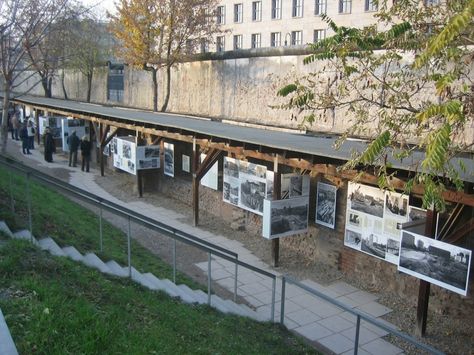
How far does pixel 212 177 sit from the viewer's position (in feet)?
47.7

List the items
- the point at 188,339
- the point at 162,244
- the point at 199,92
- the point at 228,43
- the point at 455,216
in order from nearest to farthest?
1. the point at 188,339
2. the point at 455,216
3. the point at 162,244
4. the point at 199,92
5. the point at 228,43

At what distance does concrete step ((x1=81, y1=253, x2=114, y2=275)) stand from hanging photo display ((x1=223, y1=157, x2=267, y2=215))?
5.21 m

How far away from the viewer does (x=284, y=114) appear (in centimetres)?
1521

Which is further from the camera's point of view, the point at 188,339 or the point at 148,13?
the point at 148,13

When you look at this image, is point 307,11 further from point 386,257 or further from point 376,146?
point 376,146

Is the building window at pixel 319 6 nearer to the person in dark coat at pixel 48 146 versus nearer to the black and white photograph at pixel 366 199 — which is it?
the person in dark coat at pixel 48 146

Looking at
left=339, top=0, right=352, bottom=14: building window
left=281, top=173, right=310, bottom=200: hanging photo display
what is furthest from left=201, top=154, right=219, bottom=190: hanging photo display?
left=339, top=0, right=352, bottom=14: building window

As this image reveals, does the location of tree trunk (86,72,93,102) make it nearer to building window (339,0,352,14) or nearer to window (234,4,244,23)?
building window (339,0,352,14)

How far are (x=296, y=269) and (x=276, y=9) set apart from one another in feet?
131

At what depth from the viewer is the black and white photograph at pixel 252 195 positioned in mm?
11820

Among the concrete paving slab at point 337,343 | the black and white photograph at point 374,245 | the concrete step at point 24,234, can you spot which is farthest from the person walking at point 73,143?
the concrete paving slab at point 337,343

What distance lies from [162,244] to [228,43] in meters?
43.9

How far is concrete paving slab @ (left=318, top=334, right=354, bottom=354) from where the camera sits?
754cm

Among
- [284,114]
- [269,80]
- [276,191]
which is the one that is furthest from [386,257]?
[269,80]
